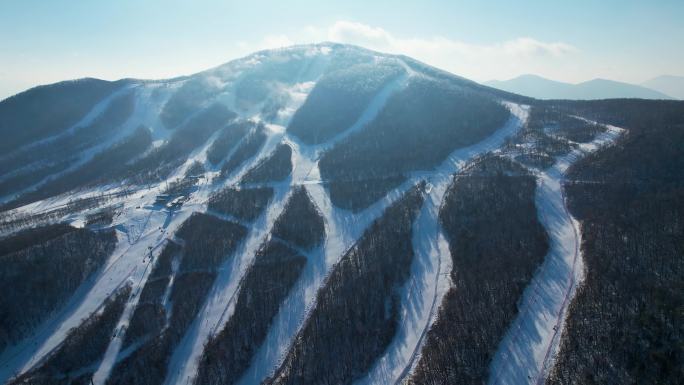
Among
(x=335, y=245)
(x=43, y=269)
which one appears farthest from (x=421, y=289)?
(x=43, y=269)

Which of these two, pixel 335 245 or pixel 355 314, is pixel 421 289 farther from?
pixel 335 245

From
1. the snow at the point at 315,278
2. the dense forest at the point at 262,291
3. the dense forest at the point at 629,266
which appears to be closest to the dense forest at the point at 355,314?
the snow at the point at 315,278

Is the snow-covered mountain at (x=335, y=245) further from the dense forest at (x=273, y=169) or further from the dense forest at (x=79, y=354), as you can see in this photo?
the dense forest at (x=273, y=169)

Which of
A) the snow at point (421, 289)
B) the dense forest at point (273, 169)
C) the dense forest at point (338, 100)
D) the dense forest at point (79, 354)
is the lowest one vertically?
the dense forest at point (79, 354)

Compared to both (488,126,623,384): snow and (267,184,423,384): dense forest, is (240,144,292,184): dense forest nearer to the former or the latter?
(267,184,423,384): dense forest

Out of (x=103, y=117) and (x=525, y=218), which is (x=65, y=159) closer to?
(x=103, y=117)
